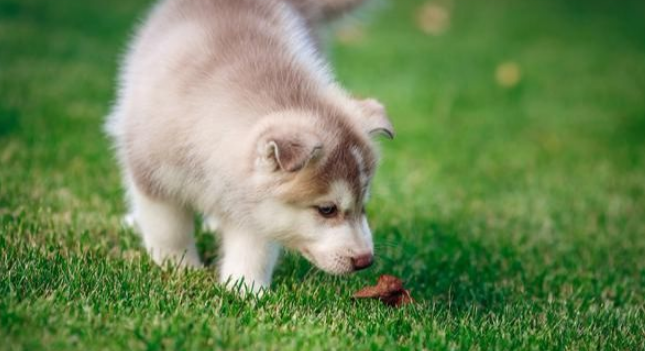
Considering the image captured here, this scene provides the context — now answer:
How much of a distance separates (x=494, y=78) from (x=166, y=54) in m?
6.74

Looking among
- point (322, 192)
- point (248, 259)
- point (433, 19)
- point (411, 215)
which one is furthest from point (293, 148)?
point (433, 19)

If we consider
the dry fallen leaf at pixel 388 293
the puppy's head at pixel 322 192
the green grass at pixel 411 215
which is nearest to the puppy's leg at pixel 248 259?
the green grass at pixel 411 215

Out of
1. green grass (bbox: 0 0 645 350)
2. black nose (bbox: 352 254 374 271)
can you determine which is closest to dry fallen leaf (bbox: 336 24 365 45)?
green grass (bbox: 0 0 645 350)

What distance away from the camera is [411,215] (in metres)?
5.62

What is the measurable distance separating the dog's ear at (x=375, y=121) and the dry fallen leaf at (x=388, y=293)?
0.68 m

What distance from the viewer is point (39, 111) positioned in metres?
7.05

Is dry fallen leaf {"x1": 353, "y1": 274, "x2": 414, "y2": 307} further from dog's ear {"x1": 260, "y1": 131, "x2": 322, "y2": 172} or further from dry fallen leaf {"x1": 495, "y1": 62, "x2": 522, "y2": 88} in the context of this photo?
dry fallen leaf {"x1": 495, "y1": 62, "x2": 522, "y2": 88}

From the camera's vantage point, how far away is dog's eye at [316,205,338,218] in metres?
3.55

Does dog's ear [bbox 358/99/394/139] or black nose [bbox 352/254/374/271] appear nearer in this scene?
black nose [bbox 352/254/374/271]

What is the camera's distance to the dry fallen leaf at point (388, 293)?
394 centimetres

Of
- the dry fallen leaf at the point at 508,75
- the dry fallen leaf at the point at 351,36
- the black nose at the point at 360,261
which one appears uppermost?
the black nose at the point at 360,261

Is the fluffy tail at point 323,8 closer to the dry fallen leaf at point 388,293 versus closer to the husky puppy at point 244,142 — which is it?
the husky puppy at point 244,142

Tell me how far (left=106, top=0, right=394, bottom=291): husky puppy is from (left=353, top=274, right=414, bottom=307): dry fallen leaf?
0.36 meters

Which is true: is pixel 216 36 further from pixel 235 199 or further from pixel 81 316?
pixel 81 316
